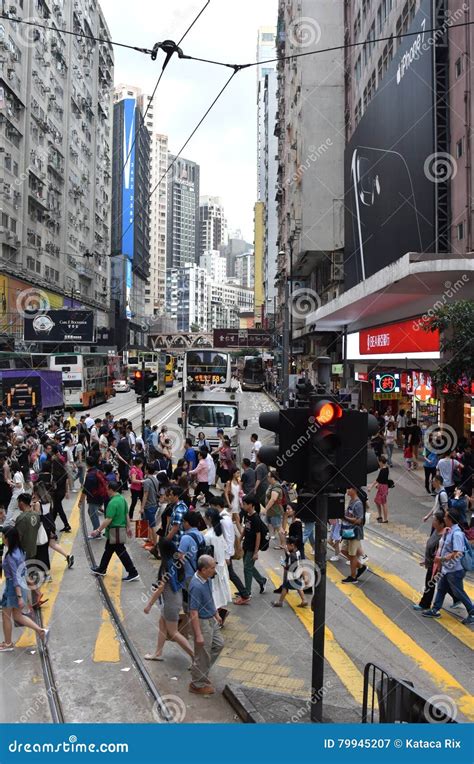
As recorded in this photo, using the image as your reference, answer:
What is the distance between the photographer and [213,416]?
2392 centimetres

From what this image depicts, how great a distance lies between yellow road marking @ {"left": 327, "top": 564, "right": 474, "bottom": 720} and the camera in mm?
6527

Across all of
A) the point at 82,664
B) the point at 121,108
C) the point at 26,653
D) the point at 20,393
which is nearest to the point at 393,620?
the point at 82,664

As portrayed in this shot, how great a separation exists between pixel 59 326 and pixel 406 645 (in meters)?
36.7

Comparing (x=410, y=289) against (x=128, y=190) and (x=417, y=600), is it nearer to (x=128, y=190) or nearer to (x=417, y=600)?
(x=417, y=600)

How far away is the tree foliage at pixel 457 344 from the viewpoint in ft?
46.5

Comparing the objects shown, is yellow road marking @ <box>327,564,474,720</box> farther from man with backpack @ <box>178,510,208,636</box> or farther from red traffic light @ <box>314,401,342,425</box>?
red traffic light @ <box>314,401,342,425</box>

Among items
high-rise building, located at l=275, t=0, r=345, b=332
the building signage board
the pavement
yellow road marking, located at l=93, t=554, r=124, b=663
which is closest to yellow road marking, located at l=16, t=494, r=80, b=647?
the pavement

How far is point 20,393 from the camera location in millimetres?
30391

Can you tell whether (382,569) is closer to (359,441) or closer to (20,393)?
(359,441)

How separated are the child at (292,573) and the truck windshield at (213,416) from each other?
14651mm

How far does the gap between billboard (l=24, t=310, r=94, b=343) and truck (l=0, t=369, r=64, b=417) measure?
8175mm

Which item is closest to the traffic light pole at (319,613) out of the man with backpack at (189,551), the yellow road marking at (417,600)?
the man with backpack at (189,551)

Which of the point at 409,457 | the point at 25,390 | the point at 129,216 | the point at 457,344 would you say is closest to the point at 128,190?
the point at 129,216

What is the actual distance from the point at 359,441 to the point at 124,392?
62094mm
